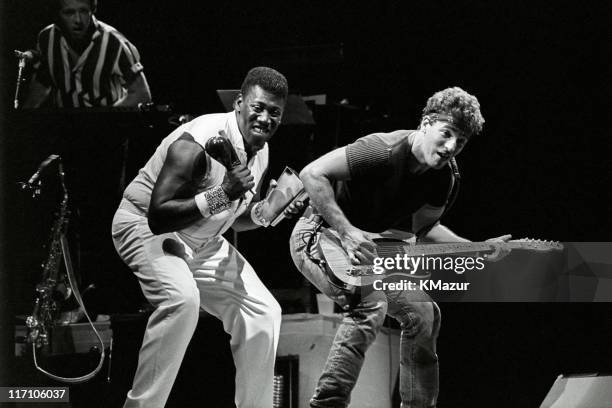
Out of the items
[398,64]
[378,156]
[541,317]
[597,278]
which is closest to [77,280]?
[378,156]

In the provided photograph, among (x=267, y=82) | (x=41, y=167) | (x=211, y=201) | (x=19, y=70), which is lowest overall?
(x=211, y=201)

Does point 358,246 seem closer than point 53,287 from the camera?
Yes

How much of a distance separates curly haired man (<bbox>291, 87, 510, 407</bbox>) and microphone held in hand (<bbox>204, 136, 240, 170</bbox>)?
33cm

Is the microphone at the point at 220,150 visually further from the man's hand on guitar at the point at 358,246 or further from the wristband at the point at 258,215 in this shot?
the man's hand on guitar at the point at 358,246

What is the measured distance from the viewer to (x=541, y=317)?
3.82 metres

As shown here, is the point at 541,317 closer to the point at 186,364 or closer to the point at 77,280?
the point at 186,364

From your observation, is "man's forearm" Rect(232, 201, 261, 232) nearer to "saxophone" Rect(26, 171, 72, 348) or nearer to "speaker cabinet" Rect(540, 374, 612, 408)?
"saxophone" Rect(26, 171, 72, 348)

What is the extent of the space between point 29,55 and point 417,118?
2167 mm

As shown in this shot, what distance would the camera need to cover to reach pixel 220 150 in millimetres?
3049

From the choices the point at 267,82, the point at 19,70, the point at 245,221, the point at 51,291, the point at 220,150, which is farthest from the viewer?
the point at 19,70

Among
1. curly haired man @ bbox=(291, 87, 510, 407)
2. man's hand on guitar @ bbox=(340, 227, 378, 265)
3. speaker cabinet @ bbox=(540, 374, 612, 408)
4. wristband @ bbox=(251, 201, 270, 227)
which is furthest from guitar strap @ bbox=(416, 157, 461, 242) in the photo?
speaker cabinet @ bbox=(540, 374, 612, 408)

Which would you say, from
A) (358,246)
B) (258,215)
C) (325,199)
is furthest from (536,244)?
(258,215)

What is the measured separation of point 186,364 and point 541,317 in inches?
72.3

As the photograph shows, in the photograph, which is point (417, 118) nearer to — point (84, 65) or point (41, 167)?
point (84, 65)
